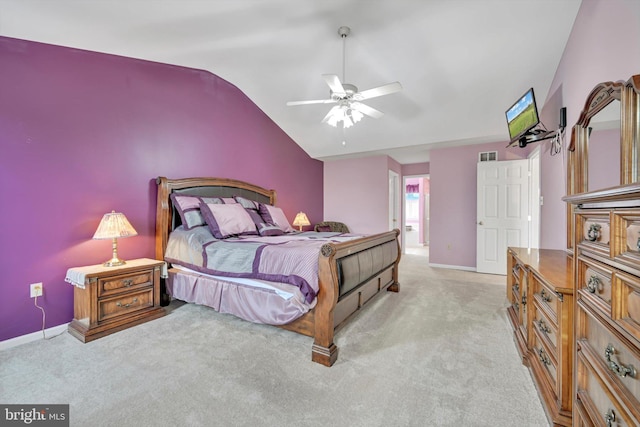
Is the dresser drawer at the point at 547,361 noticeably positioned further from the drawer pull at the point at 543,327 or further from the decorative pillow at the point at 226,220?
the decorative pillow at the point at 226,220

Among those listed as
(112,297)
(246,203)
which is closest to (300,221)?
(246,203)

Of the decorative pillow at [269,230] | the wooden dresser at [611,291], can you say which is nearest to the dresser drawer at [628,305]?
the wooden dresser at [611,291]

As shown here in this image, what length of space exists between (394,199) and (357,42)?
4.03 meters

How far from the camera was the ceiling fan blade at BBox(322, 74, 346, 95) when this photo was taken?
239 cm

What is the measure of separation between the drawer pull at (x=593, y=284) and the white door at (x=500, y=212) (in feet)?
13.3

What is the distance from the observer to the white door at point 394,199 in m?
6.08

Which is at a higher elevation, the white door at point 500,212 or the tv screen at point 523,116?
the tv screen at point 523,116

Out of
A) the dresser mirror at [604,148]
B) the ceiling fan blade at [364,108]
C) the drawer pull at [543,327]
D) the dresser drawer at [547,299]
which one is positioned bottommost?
the drawer pull at [543,327]

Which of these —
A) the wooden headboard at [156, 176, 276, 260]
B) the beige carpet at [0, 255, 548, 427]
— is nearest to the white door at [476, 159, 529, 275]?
the beige carpet at [0, 255, 548, 427]

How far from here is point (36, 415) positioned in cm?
147

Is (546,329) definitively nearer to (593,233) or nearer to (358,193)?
(593,233)

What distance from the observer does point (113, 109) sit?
2.79m

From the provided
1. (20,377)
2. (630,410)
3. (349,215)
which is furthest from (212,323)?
(349,215)

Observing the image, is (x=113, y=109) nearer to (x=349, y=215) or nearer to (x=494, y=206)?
(x=349, y=215)
